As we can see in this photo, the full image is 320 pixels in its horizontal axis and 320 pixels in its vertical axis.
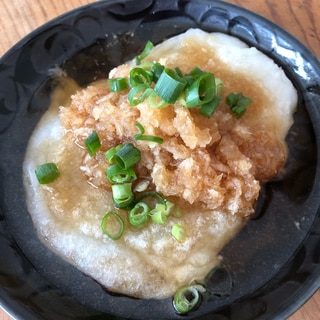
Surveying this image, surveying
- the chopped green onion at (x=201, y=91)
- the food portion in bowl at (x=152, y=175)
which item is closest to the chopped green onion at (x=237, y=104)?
the food portion in bowl at (x=152, y=175)

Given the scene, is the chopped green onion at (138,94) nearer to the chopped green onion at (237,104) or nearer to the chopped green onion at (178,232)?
the chopped green onion at (237,104)

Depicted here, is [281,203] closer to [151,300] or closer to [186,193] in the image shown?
[186,193]

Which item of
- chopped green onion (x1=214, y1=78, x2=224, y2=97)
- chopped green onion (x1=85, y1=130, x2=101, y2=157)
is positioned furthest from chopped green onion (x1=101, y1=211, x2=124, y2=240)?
chopped green onion (x1=214, y1=78, x2=224, y2=97)

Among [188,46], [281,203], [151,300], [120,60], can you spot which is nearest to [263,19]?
[188,46]

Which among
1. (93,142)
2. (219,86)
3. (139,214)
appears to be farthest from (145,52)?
A: (139,214)

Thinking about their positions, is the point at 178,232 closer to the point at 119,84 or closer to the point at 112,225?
the point at 112,225
